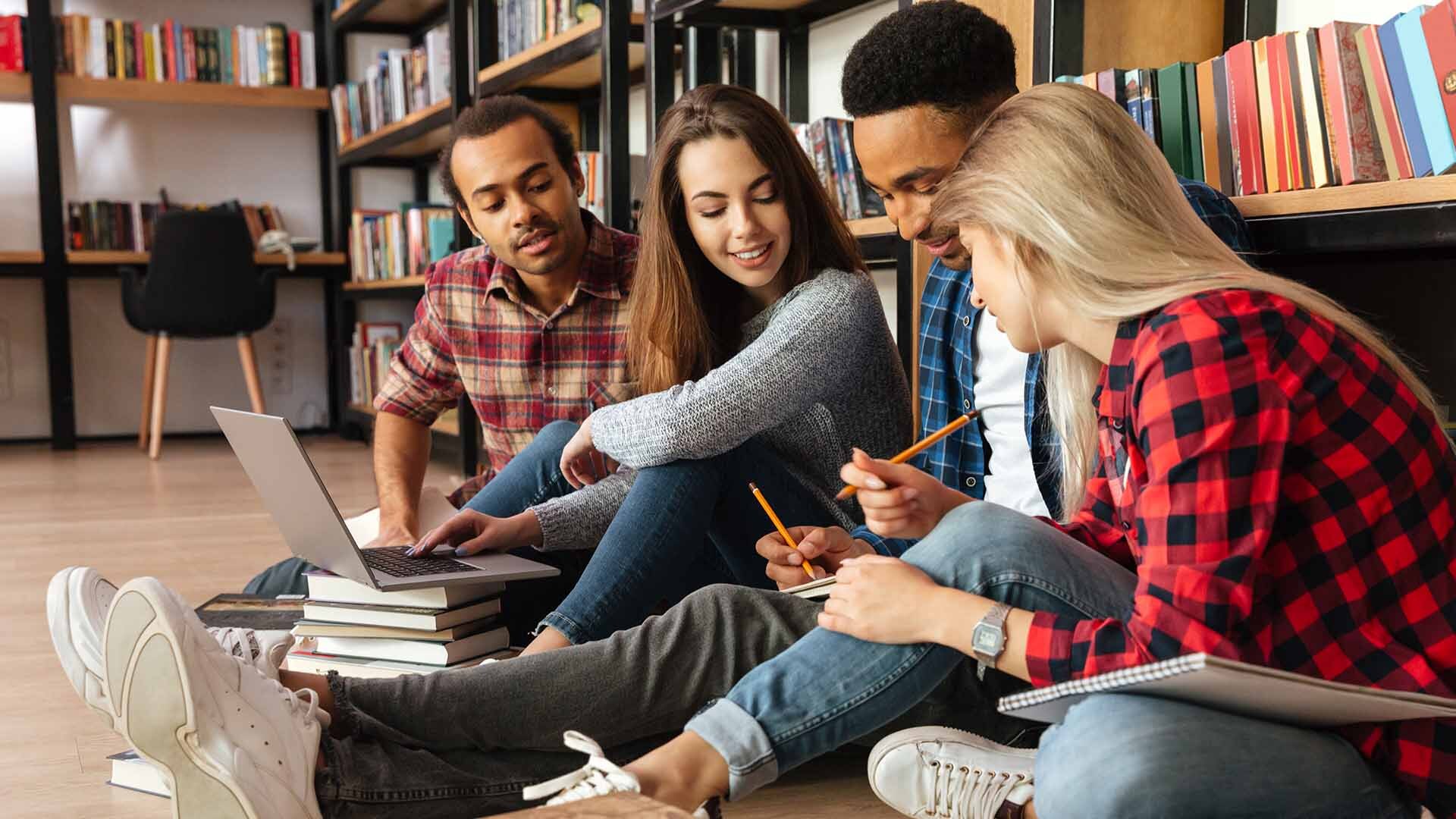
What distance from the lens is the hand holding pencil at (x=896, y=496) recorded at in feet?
3.79

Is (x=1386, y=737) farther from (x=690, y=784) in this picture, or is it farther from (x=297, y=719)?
(x=297, y=719)

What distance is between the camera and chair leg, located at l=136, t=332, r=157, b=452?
4.92m

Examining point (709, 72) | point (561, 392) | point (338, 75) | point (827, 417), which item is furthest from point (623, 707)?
point (338, 75)

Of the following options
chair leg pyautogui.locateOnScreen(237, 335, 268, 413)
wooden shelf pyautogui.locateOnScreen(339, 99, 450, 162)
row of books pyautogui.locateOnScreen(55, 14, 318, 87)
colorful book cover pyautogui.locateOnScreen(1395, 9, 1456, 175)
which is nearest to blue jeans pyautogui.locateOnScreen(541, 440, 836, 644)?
colorful book cover pyautogui.locateOnScreen(1395, 9, 1456, 175)

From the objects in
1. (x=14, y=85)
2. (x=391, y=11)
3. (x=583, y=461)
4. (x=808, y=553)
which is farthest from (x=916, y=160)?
(x=14, y=85)

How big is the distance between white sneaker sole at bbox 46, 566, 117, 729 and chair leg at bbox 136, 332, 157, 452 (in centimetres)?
368

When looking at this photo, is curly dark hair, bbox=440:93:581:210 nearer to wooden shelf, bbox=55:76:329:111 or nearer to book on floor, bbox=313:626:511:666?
book on floor, bbox=313:626:511:666

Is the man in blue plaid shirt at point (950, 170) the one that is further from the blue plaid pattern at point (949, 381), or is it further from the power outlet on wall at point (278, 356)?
the power outlet on wall at point (278, 356)

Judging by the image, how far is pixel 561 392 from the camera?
2111 mm

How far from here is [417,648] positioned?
5.14 ft

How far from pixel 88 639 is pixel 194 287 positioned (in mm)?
3637

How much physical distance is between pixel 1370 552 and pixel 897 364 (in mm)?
875

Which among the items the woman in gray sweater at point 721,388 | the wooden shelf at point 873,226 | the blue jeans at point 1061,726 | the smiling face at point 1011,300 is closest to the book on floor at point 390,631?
the woman in gray sweater at point 721,388

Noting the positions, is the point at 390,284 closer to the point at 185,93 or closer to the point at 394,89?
the point at 394,89
